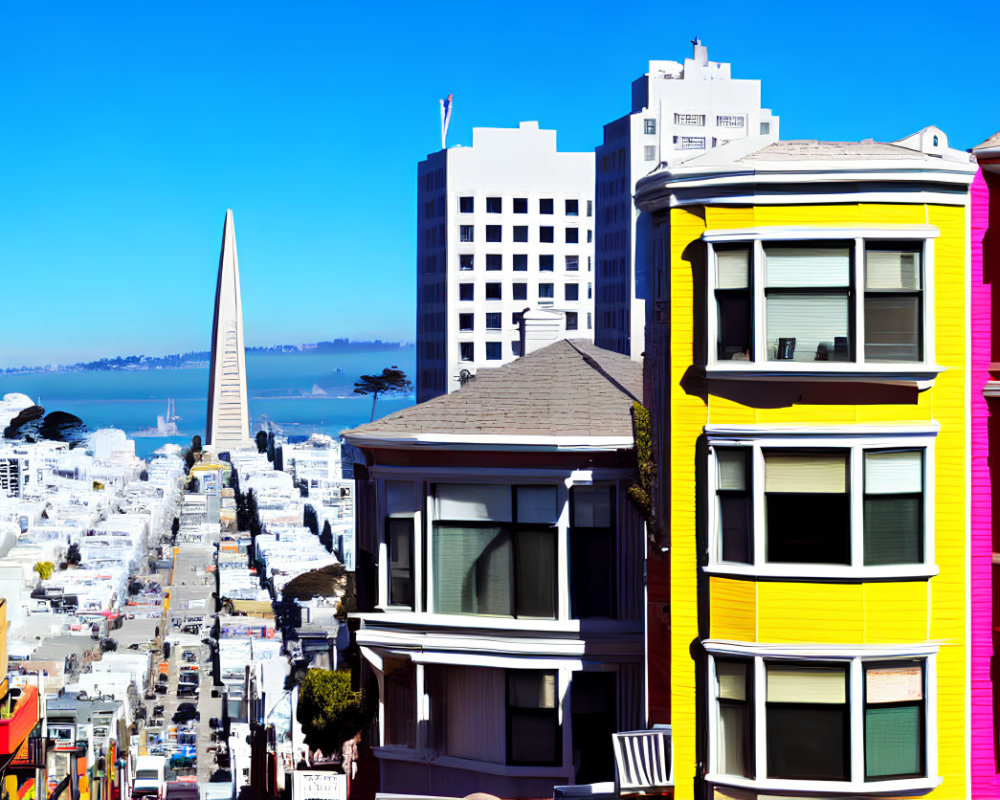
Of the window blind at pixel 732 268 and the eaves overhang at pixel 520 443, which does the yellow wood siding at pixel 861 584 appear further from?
the eaves overhang at pixel 520 443

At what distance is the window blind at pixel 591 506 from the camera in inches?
698

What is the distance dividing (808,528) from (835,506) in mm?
320

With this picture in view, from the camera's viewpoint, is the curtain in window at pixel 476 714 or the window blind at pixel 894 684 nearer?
the window blind at pixel 894 684

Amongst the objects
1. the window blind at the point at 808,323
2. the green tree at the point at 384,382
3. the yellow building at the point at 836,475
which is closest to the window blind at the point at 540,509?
the yellow building at the point at 836,475

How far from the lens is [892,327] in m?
14.2

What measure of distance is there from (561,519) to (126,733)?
131564 mm

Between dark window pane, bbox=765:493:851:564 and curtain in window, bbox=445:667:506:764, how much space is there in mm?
4809

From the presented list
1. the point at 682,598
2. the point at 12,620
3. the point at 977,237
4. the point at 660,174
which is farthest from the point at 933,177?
the point at 12,620

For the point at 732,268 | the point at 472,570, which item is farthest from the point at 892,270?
the point at 472,570

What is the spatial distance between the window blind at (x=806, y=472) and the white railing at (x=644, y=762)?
2.77 metres

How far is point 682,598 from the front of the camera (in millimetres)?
14758

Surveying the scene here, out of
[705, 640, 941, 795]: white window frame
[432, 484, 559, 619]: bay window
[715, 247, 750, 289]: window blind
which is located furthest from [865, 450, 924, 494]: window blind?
[432, 484, 559, 619]: bay window

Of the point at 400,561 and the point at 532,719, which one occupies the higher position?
the point at 400,561

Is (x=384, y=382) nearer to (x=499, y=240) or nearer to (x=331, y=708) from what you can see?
(x=499, y=240)
